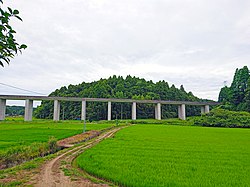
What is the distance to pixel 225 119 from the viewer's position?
60.9 meters

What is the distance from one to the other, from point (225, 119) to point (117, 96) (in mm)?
51798

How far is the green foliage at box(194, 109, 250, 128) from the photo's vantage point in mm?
57719

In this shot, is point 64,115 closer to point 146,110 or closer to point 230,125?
point 146,110

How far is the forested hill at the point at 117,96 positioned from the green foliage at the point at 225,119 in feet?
116

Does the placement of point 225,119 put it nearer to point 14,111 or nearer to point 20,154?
point 20,154

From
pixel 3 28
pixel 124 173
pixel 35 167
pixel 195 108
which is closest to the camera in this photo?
pixel 3 28

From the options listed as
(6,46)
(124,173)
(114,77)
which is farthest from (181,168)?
(114,77)

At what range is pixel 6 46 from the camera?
2.96m

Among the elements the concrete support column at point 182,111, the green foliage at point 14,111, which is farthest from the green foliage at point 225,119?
the green foliage at point 14,111

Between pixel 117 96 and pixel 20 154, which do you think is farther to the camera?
pixel 117 96

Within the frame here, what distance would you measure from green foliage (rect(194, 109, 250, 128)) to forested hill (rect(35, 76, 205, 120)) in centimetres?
3530

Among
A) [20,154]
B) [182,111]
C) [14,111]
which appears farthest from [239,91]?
[14,111]

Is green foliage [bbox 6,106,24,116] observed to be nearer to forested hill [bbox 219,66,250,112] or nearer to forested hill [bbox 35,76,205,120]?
forested hill [bbox 35,76,205,120]

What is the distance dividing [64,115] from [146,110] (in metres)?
41.1
